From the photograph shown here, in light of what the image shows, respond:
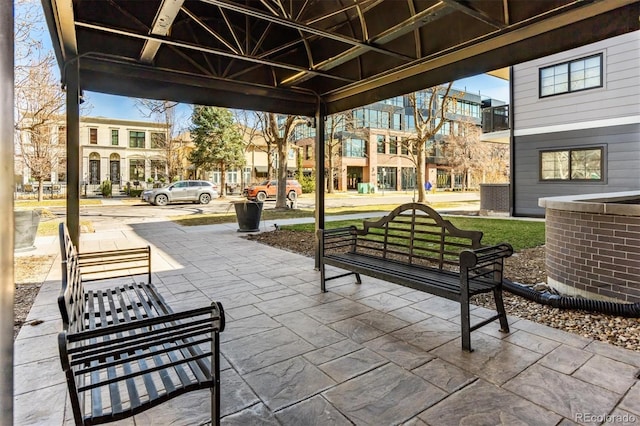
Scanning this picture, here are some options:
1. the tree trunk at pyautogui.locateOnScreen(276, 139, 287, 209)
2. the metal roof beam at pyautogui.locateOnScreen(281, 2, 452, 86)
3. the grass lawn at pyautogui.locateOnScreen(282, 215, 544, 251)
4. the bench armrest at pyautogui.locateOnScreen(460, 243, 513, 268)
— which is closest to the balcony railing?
the grass lawn at pyautogui.locateOnScreen(282, 215, 544, 251)

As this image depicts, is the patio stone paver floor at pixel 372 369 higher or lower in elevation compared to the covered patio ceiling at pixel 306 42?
lower

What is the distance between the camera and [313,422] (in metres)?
2.15

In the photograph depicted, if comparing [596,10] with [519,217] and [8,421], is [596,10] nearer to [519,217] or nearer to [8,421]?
[8,421]

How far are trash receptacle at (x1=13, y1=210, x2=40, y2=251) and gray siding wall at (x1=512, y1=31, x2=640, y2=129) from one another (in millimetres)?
13160

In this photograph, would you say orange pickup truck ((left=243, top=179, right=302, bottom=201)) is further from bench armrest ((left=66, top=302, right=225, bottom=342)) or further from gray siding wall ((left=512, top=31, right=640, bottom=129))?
bench armrest ((left=66, top=302, right=225, bottom=342))

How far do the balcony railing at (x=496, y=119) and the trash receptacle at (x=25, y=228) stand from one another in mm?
14630

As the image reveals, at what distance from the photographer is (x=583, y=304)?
3.84 m

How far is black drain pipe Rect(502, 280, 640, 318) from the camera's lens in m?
3.63

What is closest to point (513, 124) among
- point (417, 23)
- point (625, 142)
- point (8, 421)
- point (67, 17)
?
point (625, 142)

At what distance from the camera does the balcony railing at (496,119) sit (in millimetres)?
13617

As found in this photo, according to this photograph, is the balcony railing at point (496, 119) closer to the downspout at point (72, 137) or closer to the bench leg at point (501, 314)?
the bench leg at point (501, 314)

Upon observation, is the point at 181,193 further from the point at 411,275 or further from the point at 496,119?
the point at 411,275

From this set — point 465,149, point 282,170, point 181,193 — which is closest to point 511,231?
point 282,170

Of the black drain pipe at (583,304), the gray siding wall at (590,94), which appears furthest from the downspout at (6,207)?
the gray siding wall at (590,94)
